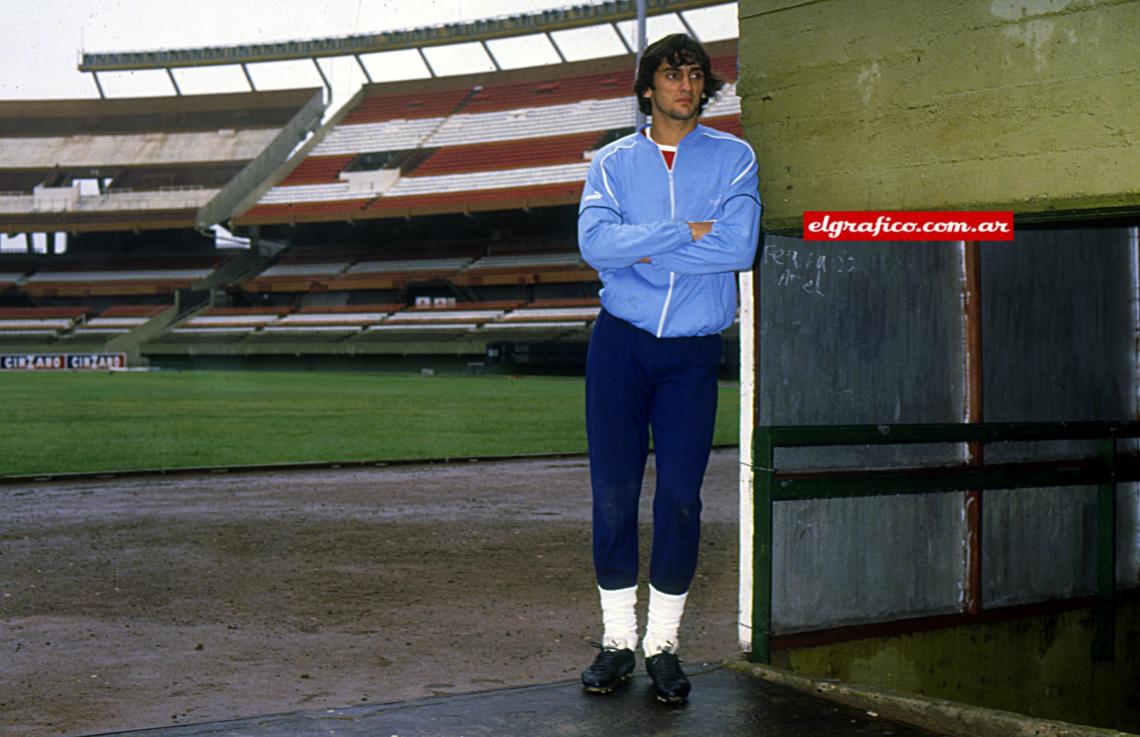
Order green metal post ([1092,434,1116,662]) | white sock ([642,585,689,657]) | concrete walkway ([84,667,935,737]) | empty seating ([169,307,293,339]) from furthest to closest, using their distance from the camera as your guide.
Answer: empty seating ([169,307,293,339])
green metal post ([1092,434,1116,662])
white sock ([642,585,689,657])
concrete walkway ([84,667,935,737])

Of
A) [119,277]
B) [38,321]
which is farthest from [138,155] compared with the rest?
[38,321]

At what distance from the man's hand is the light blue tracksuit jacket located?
2cm

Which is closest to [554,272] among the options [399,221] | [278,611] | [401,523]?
[399,221]

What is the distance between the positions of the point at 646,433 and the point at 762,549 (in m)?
0.66

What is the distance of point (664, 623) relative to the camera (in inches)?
174

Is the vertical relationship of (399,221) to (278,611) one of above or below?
above

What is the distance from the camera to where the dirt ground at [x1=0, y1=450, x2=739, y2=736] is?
489 cm

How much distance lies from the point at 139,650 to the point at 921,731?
3275 millimetres

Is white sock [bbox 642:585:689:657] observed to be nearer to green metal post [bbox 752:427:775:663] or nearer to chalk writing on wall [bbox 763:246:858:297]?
green metal post [bbox 752:427:775:663]

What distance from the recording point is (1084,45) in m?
4.16

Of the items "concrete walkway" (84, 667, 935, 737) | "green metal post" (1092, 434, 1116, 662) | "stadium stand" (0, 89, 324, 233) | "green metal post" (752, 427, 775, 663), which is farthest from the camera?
"stadium stand" (0, 89, 324, 233)

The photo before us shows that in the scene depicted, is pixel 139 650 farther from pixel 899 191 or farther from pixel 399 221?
Answer: pixel 399 221

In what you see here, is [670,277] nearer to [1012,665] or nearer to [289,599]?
[1012,665]

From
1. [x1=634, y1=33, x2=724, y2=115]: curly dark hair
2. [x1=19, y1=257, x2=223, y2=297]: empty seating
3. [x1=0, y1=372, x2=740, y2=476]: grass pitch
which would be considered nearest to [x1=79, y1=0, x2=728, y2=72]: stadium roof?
[x1=19, y1=257, x2=223, y2=297]: empty seating
